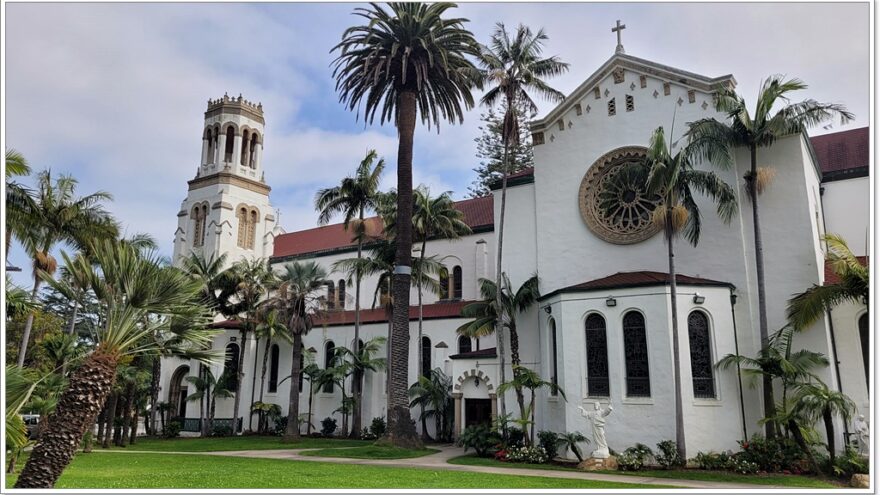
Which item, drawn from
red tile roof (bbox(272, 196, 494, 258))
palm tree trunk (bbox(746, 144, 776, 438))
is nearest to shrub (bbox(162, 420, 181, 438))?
red tile roof (bbox(272, 196, 494, 258))

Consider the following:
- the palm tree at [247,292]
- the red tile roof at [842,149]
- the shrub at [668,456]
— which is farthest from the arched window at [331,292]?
the red tile roof at [842,149]

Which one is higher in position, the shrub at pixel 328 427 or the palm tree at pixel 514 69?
the palm tree at pixel 514 69

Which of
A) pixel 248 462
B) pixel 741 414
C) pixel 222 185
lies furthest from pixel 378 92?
pixel 222 185

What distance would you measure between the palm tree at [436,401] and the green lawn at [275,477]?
10.5 metres

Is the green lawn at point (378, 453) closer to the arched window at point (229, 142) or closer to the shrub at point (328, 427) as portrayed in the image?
the shrub at point (328, 427)

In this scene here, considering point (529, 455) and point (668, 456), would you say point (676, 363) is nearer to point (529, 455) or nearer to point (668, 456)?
point (668, 456)

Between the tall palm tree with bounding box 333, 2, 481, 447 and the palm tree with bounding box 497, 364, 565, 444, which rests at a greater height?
the tall palm tree with bounding box 333, 2, 481, 447

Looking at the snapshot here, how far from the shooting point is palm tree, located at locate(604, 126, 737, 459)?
19.0 m

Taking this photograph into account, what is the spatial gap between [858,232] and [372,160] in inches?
823

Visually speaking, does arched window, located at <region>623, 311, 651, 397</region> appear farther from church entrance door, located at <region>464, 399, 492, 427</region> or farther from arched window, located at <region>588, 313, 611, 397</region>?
church entrance door, located at <region>464, 399, 492, 427</region>

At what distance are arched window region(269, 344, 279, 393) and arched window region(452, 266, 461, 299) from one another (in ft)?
38.5

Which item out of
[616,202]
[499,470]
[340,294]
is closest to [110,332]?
[499,470]

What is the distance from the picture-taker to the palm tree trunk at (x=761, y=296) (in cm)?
1900

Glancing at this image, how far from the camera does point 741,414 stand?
19.5m
